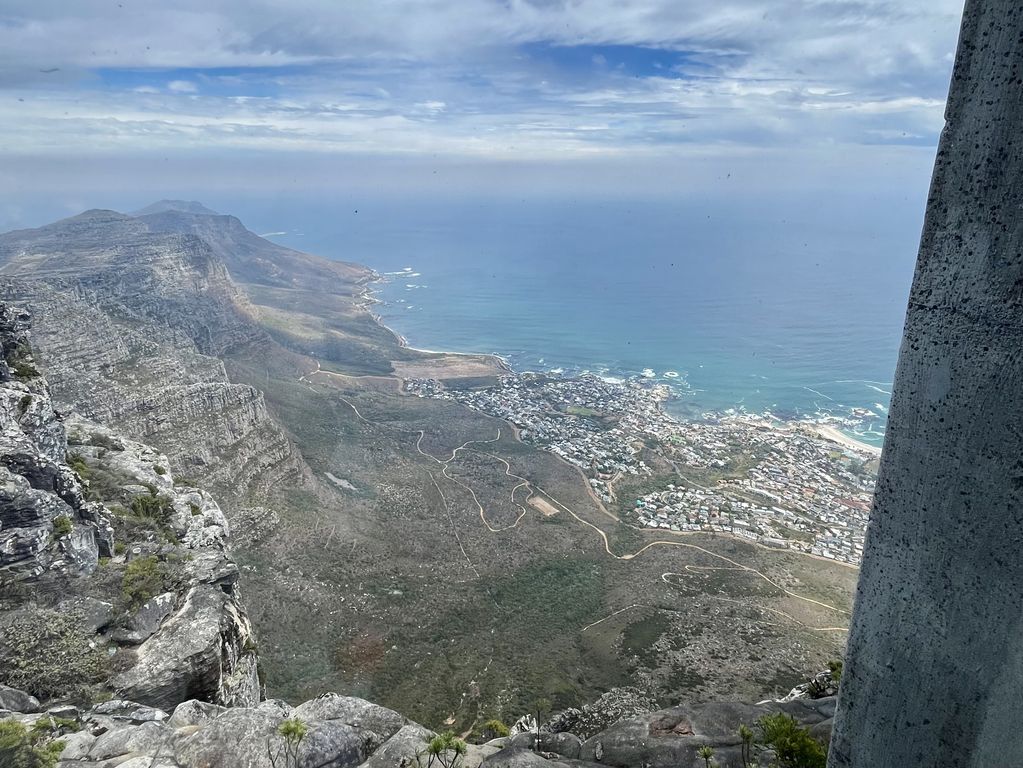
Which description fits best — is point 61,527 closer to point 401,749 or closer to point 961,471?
point 401,749

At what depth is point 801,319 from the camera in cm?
10000

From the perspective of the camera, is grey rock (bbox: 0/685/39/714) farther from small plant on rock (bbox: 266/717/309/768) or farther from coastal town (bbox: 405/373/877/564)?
coastal town (bbox: 405/373/877/564)

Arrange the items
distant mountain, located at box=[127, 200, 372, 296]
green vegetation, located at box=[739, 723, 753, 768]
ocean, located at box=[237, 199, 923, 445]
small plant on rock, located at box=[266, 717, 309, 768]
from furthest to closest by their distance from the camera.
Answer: distant mountain, located at box=[127, 200, 372, 296]
ocean, located at box=[237, 199, 923, 445]
small plant on rock, located at box=[266, 717, 309, 768]
green vegetation, located at box=[739, 723, 753, 768]

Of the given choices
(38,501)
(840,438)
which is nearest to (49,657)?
(38,501)

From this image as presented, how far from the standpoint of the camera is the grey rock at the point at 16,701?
8.54 metres

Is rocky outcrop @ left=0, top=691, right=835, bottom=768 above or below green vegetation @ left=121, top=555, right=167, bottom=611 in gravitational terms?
above

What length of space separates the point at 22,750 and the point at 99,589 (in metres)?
5.78

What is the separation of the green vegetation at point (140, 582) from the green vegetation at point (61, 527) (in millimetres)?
1371

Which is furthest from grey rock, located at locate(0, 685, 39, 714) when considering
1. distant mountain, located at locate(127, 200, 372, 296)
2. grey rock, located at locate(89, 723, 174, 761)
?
distant mountain, located at locate(127, 200, 372, 296)

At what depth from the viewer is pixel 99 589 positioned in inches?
468

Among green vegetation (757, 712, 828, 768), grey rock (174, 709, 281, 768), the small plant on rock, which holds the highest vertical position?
green vegetation (757, 712, 828, 768)

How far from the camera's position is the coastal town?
3212cm

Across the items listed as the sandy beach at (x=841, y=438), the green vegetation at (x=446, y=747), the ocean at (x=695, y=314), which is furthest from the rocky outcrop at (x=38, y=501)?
the ocean at (x=695, y=314)

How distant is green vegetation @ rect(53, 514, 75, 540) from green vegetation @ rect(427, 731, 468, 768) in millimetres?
9671
